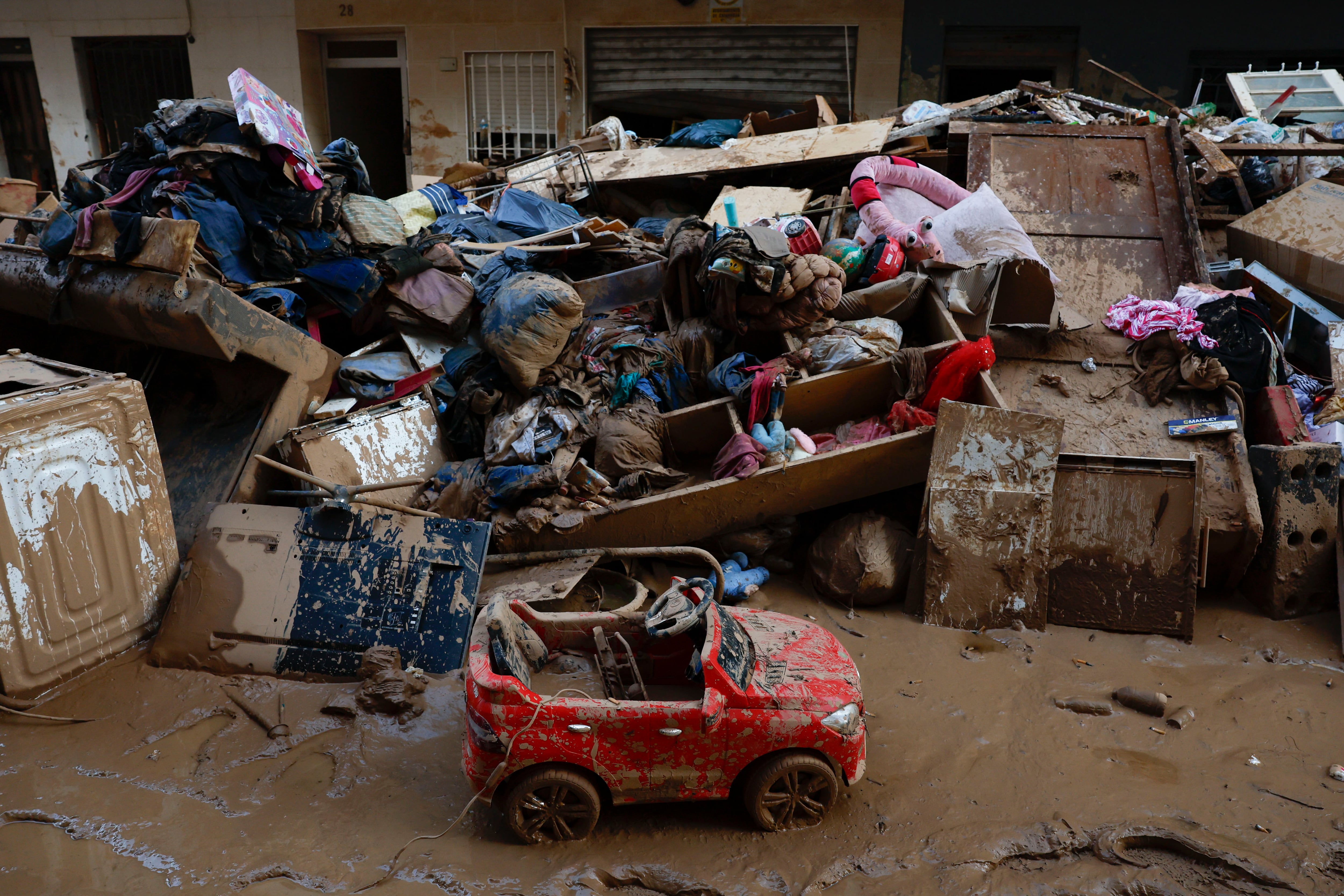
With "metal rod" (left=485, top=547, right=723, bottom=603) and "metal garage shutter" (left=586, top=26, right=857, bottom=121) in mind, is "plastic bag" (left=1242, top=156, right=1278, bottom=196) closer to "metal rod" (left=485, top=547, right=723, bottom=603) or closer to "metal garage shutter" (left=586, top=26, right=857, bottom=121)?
"metal garage shutter" (left=586, top=26, right=857, bottom=121)

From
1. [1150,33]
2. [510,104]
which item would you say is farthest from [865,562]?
[510,104]

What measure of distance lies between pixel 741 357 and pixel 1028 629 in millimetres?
2191

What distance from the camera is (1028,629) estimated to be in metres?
4.24

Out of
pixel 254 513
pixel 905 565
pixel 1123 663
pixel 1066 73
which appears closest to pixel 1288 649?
pixel 1123 663

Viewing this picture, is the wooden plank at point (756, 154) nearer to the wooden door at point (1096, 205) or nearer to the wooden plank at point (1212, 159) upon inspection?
the wooden door at point (1096, 205)

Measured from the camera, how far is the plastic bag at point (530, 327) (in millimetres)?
5012

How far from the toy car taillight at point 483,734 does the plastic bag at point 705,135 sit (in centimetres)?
674

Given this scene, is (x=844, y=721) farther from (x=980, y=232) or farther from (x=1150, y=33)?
→ (x=1150, y=33)

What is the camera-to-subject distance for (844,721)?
2889mm

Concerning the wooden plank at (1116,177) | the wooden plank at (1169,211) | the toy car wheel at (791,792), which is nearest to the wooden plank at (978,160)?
the wooden plank at (1116,177)

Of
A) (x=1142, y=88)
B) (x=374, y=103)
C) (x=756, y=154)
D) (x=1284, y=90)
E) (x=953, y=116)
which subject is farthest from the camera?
(x=374, y=103)

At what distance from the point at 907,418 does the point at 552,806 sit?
281 centimetres

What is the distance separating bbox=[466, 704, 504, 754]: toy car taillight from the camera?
109 inches

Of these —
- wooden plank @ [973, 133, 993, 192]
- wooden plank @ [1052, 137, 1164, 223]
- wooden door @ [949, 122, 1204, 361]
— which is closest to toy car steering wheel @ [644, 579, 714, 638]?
wooden door @ [949, 122, 1204, 361]
